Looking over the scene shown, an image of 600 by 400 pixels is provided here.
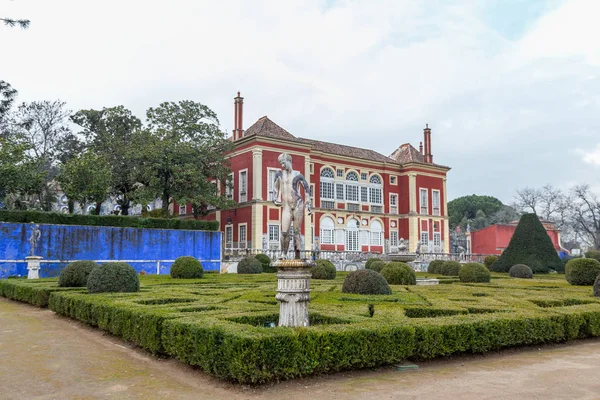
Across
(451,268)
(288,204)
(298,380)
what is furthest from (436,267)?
(298,380)

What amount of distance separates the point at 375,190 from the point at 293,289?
1387 inches

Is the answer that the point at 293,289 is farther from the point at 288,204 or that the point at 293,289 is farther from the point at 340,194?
the point at 340,194

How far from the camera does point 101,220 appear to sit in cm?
2611

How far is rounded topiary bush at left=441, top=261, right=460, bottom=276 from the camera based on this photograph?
23.8 meters

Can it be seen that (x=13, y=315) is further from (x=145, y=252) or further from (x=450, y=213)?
(x=450, y=213)

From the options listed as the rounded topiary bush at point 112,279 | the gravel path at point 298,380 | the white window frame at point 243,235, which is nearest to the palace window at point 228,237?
the white window frame at point 243,235

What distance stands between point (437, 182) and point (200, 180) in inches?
868

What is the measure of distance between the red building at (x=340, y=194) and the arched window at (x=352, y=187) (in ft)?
0.26

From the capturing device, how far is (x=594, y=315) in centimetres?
856

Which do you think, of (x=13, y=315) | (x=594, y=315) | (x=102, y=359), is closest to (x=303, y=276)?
(x=102, y=359)

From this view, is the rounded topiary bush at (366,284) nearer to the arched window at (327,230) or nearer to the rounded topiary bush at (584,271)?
the rounded topiary bush at (584,271)

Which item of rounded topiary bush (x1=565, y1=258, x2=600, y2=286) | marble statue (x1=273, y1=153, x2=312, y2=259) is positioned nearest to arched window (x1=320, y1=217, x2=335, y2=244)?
rounded topiary bush (x1=565, y1=258, x2=600, y2=286)

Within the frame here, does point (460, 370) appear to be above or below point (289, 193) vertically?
below

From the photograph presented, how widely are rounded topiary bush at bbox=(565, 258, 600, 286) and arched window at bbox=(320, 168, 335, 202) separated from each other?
21906 mm
